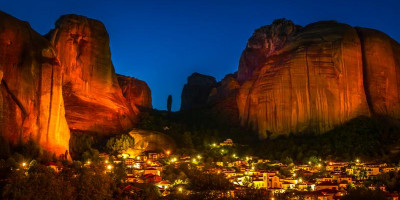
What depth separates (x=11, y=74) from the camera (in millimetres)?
41125

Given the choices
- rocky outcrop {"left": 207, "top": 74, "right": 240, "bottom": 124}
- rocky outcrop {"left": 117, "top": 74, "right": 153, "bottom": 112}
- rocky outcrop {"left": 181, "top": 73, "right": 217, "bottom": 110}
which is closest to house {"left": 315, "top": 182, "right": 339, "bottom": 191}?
rocky outcrop {"left": 207, "top": 74, "right": 240, "bottom": 124}

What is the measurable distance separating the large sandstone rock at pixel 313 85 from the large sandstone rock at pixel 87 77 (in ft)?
72.9

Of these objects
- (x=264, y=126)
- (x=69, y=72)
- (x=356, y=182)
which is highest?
(x=69, y=72)

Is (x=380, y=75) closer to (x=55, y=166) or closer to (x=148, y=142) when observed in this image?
(x=148, y=142)

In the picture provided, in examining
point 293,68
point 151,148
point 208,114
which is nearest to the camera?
point 151,148

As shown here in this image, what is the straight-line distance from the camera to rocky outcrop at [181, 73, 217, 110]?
112m

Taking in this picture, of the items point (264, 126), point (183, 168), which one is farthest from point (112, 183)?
point (264, 126)

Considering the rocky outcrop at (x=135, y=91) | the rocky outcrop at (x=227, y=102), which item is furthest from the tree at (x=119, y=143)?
the rocky outcrop at (x=227, y=102)

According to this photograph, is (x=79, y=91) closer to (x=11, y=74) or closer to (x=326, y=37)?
(x=11, y=74)

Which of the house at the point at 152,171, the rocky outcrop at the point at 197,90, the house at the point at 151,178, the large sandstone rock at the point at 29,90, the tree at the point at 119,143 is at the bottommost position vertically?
the house at the point at 151,178

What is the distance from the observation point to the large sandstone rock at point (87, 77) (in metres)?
56.7

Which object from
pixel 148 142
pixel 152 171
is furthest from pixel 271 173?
pixel 148 142

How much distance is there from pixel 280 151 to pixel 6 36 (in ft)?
119

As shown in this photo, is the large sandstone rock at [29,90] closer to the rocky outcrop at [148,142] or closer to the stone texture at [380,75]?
the rocky outcrop at [148,142]
